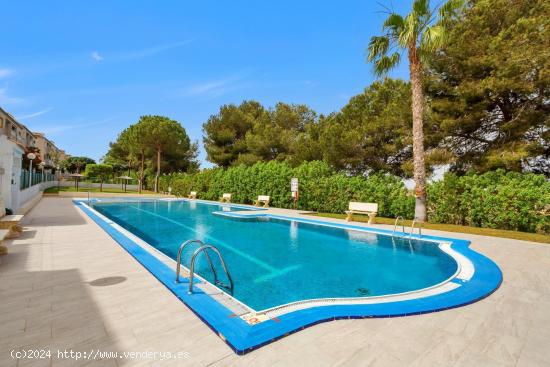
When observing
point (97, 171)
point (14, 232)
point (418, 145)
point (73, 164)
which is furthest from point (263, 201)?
point (73, 164)

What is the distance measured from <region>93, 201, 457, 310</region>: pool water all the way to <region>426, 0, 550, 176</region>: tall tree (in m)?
10.7

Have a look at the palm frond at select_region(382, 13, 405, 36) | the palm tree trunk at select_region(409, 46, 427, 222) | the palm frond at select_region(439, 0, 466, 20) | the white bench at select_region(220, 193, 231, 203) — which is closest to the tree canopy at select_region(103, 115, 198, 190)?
the white bench at select_region(220, 193, 231, 203)

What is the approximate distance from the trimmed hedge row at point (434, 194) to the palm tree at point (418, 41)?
3.60 feet

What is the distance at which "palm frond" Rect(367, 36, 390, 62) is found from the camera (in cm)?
1459

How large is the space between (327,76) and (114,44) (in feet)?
45.8

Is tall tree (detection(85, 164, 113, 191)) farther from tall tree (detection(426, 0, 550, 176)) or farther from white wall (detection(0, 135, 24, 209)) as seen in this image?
tall tree (detection(426, 0, 550, 176))

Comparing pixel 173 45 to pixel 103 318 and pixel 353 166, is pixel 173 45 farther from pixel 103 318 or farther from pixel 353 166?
pixel 103 318

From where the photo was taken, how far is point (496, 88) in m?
14.2

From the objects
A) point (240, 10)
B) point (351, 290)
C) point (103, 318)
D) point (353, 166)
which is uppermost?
point (240, 10)

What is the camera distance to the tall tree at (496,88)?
1380 cm

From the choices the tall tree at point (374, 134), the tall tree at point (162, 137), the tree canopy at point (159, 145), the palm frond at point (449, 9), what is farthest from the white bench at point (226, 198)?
the tall tree at point (162, 137)

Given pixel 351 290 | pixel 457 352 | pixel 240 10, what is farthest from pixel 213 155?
pixel 457 352

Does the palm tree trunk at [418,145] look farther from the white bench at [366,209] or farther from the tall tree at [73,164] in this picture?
the tall tree at [73,164]

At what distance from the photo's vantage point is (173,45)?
683 inches
